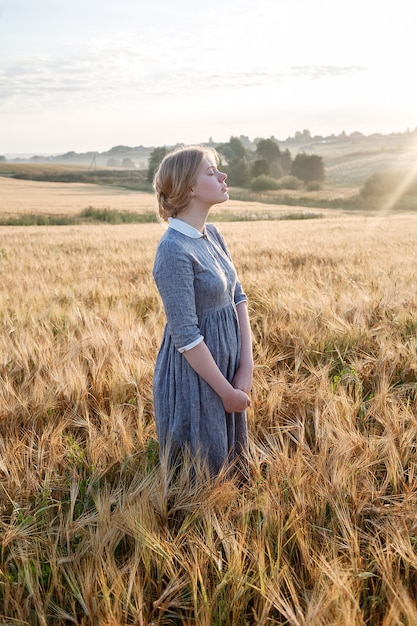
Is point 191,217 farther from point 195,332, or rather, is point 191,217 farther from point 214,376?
point 214,376

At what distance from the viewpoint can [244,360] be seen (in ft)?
6.33

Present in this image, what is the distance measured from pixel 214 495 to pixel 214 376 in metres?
0.45

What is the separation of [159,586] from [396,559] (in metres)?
0.55

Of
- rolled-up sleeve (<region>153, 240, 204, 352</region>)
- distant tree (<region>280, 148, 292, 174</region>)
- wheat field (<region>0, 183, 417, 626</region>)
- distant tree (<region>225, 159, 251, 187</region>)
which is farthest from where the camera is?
distant tree (<region>280, 148, 292, 174</region>)

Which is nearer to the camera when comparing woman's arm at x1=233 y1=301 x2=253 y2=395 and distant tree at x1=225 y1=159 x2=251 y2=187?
woman's arm at x1=233 y1=301 x2=253 y2=395

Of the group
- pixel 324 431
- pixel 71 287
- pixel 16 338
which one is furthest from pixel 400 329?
pixel 71 287

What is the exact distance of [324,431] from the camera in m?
1.72

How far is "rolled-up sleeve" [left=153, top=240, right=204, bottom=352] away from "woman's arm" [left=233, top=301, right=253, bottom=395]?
0.28 metres

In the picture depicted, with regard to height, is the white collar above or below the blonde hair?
below

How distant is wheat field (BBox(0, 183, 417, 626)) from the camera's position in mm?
1073

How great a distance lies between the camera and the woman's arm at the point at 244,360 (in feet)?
6.11

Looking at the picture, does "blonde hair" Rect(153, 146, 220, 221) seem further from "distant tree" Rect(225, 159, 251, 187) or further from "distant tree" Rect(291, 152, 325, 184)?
"distant tree" Rect(291, 152, 325, 184)

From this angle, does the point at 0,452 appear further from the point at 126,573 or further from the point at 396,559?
the point at 396,559

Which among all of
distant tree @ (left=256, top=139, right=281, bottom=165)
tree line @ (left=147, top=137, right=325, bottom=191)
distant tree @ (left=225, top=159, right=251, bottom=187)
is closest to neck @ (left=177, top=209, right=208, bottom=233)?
tree line @ (left=147, top=137, right=325, bottom=191)
